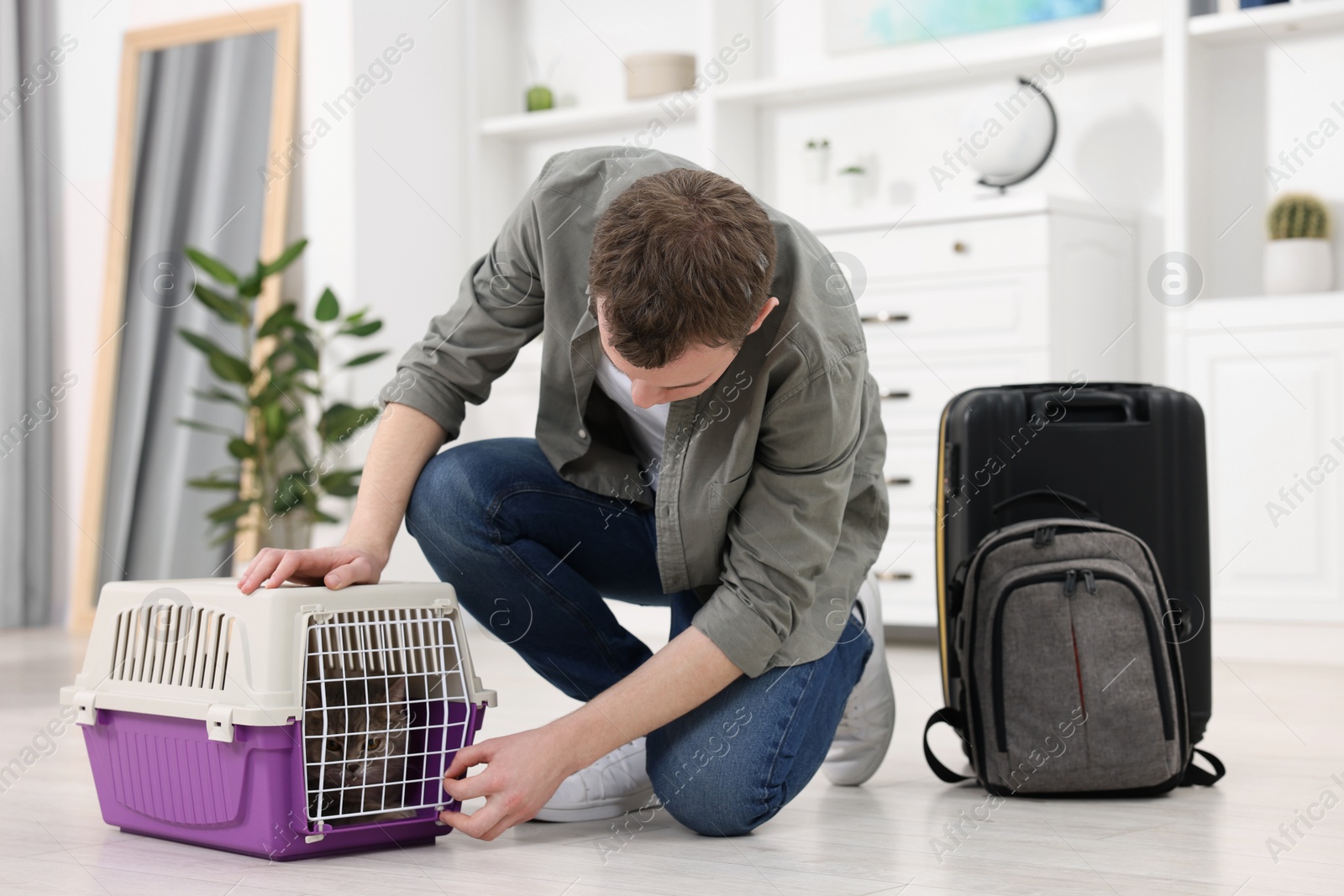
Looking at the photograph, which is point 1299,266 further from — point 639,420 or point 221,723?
point 221,723

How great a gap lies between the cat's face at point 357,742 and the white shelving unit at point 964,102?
6.99 feet

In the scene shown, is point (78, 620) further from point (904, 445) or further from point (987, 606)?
point (987, 606)

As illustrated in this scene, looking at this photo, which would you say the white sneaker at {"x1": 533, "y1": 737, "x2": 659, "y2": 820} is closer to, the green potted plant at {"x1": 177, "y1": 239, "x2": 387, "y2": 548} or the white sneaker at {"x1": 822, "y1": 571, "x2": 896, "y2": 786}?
the white sneaker at {"x1": 822, "y1": 571, "x2": 896, "y2": 786}

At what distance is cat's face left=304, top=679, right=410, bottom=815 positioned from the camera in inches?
48.4

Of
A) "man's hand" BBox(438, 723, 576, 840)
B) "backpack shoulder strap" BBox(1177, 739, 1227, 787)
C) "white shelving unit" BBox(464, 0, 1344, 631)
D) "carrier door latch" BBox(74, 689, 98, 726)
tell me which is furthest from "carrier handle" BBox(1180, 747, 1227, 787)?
"white shelving unit" BBox(464, 0, 1344, 631)

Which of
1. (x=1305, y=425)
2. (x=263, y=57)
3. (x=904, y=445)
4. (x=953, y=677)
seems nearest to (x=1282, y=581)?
(x=1305, y=425)

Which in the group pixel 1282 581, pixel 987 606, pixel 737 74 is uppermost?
pixel 737 74

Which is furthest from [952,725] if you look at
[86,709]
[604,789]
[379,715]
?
[86,709]

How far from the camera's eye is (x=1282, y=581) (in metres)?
2.83

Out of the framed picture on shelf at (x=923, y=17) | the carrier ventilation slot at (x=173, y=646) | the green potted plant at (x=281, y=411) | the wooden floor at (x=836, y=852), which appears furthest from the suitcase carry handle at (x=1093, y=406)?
the green potted plant at (x=281, y=411)

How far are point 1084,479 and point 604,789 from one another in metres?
0.74

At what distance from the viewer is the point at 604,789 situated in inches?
57.2

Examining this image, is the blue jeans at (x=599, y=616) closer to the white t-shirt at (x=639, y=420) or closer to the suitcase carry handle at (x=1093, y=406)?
the white t-shirt at (x=639, y=420)

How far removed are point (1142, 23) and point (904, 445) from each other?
1.11 m
